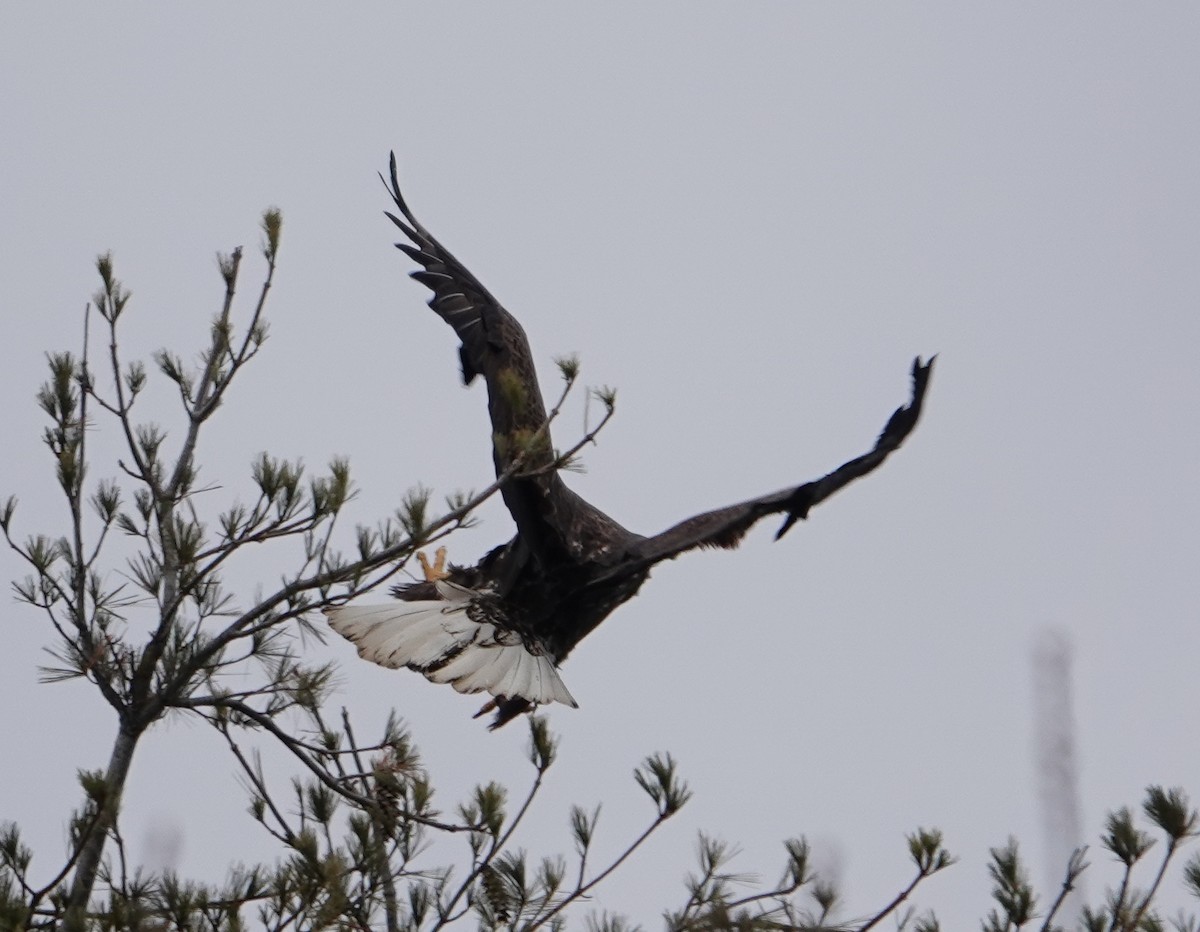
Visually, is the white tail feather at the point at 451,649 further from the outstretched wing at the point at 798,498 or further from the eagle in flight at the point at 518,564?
the outstretched wing at the point at 798,498

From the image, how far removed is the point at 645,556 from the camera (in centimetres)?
456

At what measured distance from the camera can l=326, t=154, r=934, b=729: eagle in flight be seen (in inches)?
162

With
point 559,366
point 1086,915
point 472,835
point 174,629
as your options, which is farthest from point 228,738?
point 1086,915

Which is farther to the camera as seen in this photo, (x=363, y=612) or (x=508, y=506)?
(x=508, y=506)

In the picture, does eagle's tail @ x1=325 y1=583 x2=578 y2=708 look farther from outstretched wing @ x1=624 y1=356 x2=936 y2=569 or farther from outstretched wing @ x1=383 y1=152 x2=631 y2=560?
outstretched wing @ x1=624 y1=356 x2=936 y2=569

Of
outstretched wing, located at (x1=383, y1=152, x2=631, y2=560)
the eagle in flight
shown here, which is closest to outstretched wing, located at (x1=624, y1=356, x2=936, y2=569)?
the eagle in flight

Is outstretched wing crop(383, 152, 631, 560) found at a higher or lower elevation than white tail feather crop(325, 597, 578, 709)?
higher

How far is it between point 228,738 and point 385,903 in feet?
2.06

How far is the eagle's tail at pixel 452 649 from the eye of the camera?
4125 millimetres

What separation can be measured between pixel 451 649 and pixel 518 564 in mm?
615

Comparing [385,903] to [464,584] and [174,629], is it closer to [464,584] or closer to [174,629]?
[174,629]

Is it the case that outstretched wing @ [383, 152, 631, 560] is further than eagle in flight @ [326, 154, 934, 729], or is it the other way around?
outstretched wing @ [383, 152, 631, 560]

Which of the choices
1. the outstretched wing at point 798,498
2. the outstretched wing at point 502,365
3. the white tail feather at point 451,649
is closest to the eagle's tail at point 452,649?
the white tail feather at point 451,649

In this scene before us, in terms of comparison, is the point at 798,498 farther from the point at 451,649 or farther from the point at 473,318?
the point at 473,318
